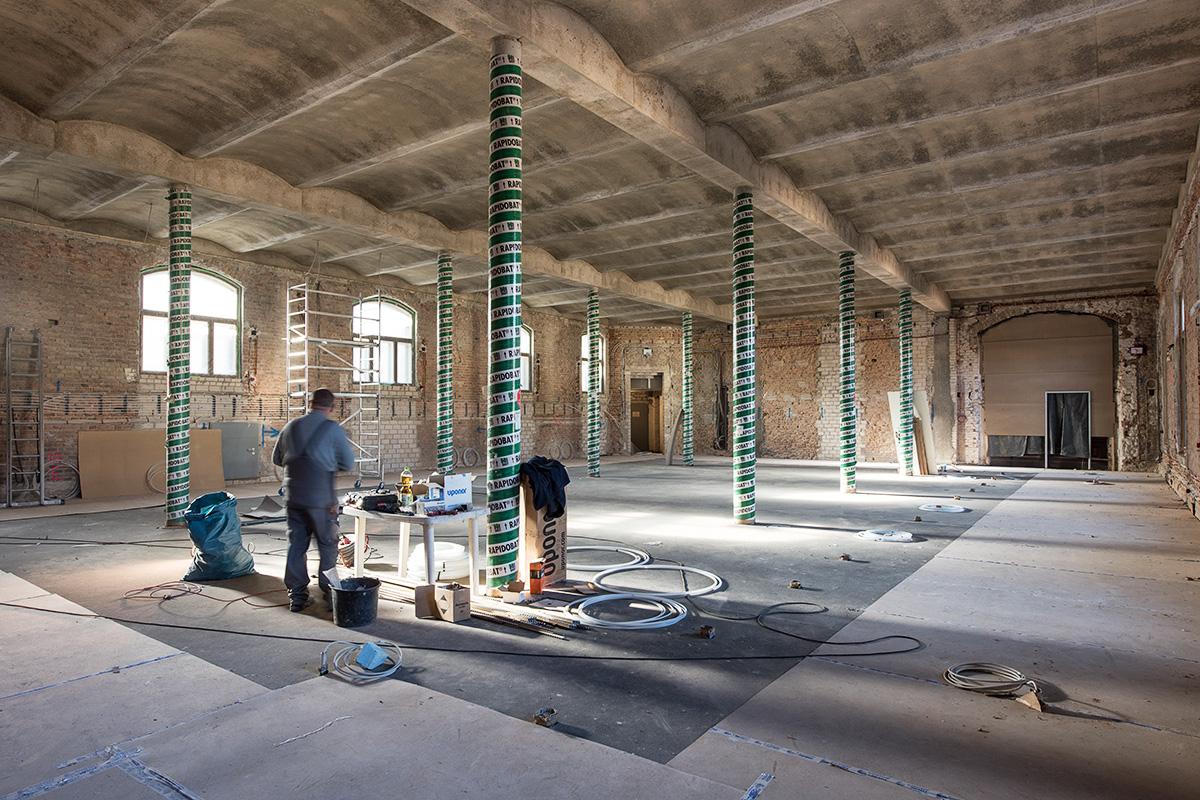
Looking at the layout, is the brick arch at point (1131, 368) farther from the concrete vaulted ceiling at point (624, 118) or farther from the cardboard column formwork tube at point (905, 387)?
the cardboard column formwork tube at point (905, 387)

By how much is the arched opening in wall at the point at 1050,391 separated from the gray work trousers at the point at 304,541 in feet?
62.6

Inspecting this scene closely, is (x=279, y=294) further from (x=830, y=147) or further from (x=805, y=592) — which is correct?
(x=805, y=592)

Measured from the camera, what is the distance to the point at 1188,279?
32.7 ft

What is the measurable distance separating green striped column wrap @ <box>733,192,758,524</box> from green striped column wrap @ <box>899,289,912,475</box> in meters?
7.84

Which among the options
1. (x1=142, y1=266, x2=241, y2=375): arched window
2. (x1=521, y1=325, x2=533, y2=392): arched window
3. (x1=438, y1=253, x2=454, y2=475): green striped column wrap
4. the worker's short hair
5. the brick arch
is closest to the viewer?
the worker's short hair

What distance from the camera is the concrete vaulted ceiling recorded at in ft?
20.2

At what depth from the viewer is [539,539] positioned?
17.9ft

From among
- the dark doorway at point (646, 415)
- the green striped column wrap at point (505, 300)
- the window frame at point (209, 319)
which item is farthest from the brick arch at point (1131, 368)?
the window frame at point (209, 319)

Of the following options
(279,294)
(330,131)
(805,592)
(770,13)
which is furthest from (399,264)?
(805,592)

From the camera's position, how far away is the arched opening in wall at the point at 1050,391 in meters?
18.0

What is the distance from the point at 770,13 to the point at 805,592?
4.75 m

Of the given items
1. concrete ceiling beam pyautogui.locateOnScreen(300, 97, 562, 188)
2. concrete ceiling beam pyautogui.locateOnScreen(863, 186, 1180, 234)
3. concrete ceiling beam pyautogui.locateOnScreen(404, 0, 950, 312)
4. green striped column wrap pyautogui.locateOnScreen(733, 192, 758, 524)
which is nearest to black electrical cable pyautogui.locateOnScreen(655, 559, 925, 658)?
green striped column wrap pyautogui.locateOnScreen(733, 192, 758, 524)

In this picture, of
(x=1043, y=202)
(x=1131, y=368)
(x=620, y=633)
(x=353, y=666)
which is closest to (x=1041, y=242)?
(x=1043, y=202)

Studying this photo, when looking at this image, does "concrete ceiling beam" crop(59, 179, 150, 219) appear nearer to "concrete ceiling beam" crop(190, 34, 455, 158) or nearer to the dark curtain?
"concrete ceiling beam" crop(190, 34, 455, 158)
